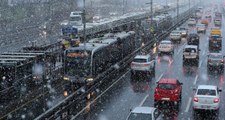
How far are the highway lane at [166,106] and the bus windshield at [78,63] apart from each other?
253cm

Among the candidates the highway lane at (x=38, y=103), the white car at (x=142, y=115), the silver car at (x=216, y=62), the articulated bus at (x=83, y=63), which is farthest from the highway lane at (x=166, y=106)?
the white car at (x=142, y=115)

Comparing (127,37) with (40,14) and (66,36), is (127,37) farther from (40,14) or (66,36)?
(40,14)

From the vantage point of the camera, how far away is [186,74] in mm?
39125

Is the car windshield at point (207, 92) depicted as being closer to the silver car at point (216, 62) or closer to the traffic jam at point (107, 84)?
the traffic jam at point (107, 84)

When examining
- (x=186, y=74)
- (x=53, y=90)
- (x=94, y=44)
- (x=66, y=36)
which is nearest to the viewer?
(x=53, y=90)

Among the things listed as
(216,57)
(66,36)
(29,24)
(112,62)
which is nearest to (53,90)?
(112,62)

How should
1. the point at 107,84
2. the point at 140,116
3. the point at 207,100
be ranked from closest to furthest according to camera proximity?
the point at 140,116 < the point at 207,100 < the point at 107,84

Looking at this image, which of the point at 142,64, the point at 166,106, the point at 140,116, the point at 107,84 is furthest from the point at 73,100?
the point at 142,64

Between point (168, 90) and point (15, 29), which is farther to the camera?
point (15, 29)

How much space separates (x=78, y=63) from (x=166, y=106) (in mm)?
8622

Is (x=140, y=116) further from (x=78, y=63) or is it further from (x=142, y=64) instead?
(x=142, y=64)

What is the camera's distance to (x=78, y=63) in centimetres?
3303

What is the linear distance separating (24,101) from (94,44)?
30.6 feet

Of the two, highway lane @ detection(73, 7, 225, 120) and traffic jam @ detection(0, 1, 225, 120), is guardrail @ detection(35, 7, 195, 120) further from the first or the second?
highway lane @ detection(73, 7, 225, 120)
